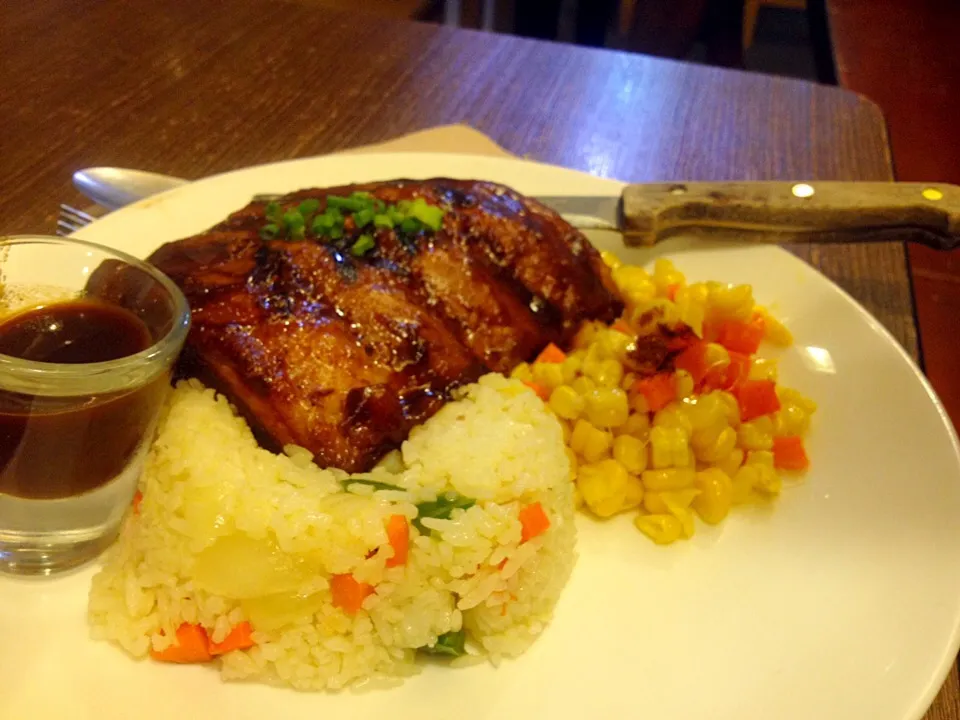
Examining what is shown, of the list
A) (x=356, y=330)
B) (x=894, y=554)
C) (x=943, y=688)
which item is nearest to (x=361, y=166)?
(x=356, y=330)

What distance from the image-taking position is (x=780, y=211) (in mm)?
2842

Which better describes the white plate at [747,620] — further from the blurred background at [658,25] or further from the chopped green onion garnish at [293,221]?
the blurred background at [658,25]

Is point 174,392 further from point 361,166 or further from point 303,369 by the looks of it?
point 361,166

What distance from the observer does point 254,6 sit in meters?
4.97

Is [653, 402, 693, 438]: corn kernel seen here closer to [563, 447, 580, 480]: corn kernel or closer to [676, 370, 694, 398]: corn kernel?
[676, 370, 694, 398]: corn kernel

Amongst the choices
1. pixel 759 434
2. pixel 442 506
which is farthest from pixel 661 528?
pixel 442 506

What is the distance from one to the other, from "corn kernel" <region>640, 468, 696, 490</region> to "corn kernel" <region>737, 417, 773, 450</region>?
22 centimetres

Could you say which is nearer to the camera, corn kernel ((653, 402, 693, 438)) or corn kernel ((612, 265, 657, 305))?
corn kernel ((653, 402, 693, 438))

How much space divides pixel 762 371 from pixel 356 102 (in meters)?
2.71

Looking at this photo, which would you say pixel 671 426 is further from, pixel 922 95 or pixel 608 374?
pixel 922 95

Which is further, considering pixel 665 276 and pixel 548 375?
pixel 665 276

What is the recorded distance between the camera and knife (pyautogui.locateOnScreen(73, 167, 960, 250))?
9.18ft

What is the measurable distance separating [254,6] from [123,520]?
400cm

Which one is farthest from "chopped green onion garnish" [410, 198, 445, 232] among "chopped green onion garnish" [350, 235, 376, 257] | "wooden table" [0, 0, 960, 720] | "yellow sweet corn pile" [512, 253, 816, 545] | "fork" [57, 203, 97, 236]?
"wooden table" [0, 0, 960, 720]
